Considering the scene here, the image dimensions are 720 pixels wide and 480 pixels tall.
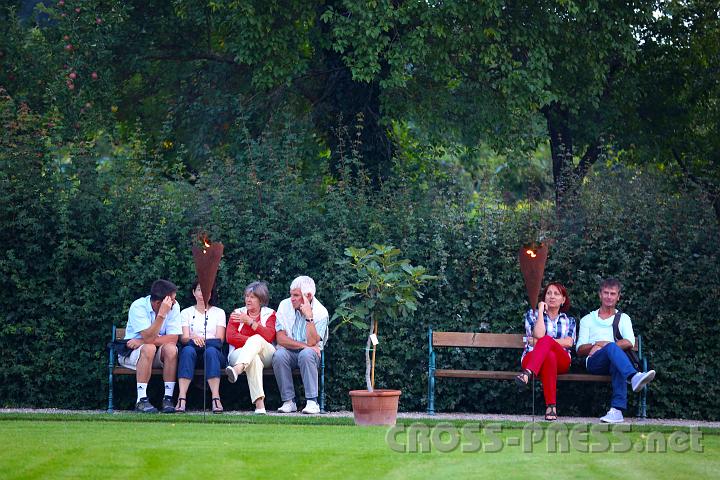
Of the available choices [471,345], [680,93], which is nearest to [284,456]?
[471,345]

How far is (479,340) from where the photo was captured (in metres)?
12.7

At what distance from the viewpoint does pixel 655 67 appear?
63.6ft

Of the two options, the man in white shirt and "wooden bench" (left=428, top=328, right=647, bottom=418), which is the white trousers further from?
the man in white shirt

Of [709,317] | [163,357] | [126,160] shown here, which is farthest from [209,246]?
[709,317]

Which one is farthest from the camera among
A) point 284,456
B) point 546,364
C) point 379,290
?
point 546,364

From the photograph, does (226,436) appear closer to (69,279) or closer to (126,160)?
(69,279)

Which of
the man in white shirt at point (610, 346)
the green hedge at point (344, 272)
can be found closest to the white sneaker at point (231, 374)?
the green hedge at point (344, 272)

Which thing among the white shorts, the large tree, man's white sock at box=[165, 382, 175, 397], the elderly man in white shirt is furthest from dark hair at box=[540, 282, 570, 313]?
the large tree

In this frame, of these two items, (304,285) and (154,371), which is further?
(154,371)

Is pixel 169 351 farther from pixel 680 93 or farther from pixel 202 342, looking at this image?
pixel 680 93

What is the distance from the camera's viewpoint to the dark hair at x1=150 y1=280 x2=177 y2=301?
39.8 feet

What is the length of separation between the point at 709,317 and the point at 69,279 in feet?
23.9

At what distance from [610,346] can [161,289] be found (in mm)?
4759

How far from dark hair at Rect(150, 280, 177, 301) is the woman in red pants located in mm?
3733
